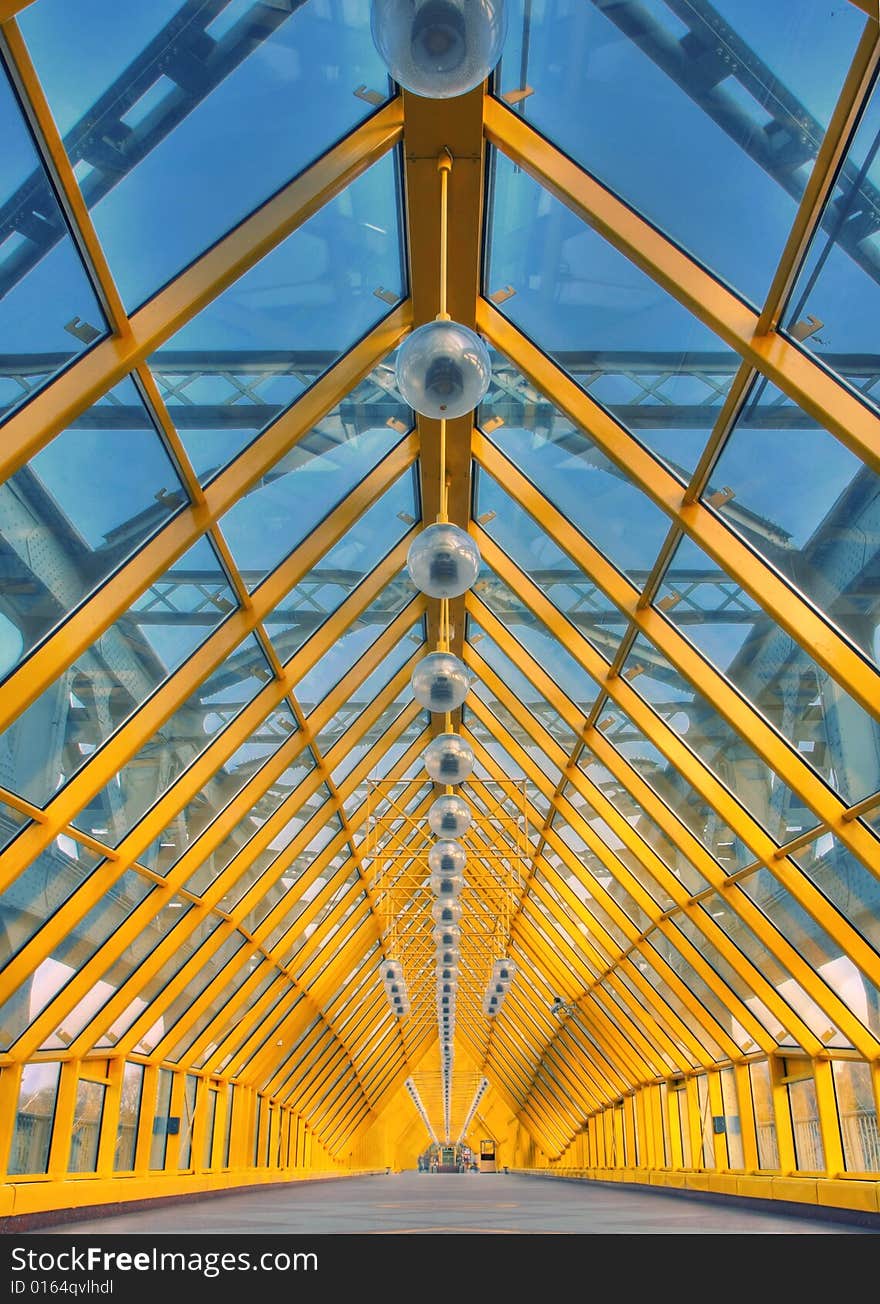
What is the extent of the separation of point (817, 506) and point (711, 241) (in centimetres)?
273

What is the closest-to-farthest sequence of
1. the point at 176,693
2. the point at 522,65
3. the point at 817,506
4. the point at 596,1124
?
the point at 522,65, the point at 817,506, the point at 176,693, the point at 596,1124

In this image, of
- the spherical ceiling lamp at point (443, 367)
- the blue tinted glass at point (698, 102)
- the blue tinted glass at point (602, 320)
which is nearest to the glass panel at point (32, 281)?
the spherical ceiling lamp at point (443, 367)

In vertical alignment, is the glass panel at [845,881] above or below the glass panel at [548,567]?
below

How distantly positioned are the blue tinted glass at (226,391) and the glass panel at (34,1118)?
10.0 m

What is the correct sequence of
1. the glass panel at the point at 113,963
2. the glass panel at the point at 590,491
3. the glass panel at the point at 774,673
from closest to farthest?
the glass panel at the point at 774,673 → the glass panel at the point at 590,491 → the glass panel at the point at 113,963

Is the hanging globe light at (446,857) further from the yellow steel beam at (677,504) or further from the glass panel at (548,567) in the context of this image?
the yellow steel beam at (677,504)

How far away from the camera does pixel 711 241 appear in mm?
8484

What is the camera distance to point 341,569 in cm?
1433

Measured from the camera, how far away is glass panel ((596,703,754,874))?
52.0 feet

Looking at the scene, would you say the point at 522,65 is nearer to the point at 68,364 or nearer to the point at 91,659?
the point at 68,364

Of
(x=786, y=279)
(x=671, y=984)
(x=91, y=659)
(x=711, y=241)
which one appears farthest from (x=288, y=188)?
(x=671, y=984)

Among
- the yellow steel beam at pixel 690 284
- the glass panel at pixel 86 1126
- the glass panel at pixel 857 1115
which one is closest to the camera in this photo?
the yellow steel beam at pixel 690 284

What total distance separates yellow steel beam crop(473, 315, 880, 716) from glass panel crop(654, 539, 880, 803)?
2.96ft

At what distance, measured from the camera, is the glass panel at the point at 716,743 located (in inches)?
544
